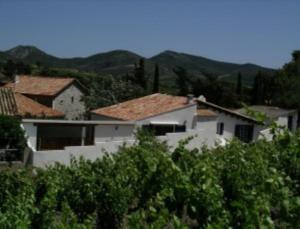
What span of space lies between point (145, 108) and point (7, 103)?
874 cm

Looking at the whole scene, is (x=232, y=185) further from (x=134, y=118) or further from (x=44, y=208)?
(x=134, y=118)

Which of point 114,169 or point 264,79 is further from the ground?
point 264,79

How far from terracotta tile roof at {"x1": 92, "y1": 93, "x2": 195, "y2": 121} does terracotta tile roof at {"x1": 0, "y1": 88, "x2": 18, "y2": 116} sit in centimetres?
638

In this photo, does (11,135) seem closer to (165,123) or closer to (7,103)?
(7,103)

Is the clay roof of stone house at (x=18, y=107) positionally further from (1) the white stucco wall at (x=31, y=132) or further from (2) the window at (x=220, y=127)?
(2) the window at (x=220, y=127)

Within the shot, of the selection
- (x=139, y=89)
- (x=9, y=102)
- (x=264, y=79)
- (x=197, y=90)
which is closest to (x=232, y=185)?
(x=9, y=102)

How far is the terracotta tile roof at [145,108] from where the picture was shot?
33.3 metres

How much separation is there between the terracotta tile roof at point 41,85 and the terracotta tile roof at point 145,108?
982 centimetres

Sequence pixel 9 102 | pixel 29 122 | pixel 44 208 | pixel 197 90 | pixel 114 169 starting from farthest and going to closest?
pixel 197 90, pixel 9 102, pixel 29 122, pixel 114 169, pixel 44 208

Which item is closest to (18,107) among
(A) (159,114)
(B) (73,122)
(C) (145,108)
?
(B) (73,122)

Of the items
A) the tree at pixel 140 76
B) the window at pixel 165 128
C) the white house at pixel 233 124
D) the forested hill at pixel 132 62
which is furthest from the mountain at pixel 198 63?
the window at pixel 165 128

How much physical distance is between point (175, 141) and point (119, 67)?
11150 cm

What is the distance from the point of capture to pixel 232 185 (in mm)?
11070

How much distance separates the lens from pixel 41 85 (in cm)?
4616
